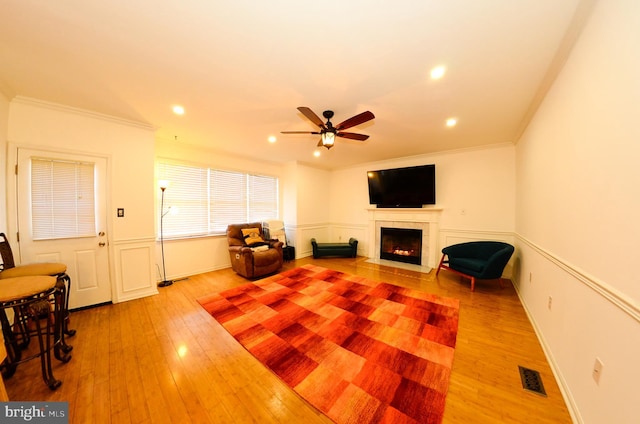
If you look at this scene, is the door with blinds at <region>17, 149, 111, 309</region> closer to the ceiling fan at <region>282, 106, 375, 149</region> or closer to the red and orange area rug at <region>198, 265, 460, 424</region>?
the red and orange area rug at <region>198, 265, 460, 424</region>

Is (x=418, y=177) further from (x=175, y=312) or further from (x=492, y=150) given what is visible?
(x=175, y=312)

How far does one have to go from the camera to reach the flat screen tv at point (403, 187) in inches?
180

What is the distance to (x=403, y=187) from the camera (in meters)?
4.87

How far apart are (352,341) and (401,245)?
3.56 metres

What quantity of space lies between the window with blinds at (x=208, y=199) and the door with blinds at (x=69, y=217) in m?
1.03

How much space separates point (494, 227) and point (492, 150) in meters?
1.54

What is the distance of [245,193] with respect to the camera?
16.9 ft

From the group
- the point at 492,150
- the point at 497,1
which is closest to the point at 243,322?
the point at 497,1

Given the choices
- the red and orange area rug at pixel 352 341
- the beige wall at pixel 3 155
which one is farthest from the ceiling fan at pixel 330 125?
the beige wall at pixel 3 155

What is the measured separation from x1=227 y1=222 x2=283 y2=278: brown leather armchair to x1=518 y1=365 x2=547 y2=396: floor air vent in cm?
373

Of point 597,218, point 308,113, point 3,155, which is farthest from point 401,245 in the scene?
point 3,155

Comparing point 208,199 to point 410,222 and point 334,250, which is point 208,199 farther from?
point 410,222

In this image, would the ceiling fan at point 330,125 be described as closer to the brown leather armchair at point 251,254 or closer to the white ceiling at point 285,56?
the white ceiling at point 285,56

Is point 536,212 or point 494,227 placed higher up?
point 536,212
